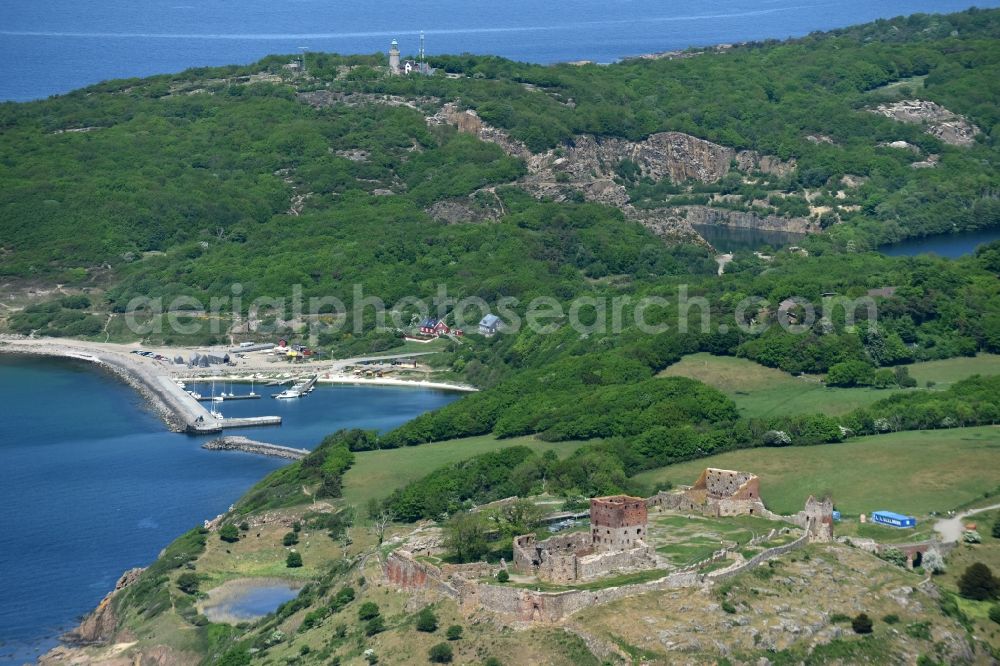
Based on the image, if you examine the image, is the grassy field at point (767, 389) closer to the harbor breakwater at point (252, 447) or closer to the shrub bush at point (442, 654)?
the harbor breakwater at point (252, 447)

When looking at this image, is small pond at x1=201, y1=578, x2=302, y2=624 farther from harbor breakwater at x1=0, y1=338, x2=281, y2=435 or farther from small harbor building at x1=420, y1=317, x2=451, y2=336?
small harbor building at x1=420, y1=317, x2=451, y2=336

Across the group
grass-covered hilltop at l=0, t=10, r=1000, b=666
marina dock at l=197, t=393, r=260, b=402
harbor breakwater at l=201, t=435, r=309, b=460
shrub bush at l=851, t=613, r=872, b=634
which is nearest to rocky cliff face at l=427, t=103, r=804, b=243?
grass-covered hilltop at l=0, t=10, r=1000, b=666

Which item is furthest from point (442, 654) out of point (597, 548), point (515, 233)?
point (515, 233)

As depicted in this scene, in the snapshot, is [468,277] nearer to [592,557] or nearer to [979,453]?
[979,453]

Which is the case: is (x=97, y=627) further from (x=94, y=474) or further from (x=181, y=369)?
(x=181, y=369)

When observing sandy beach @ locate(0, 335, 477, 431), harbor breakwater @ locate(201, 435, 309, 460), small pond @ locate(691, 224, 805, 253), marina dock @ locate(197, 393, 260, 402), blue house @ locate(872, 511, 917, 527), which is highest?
small pond @ locate(691, 224, 805, 253)

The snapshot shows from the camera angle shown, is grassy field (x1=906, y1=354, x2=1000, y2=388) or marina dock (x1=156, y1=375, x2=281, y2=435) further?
marina dock (x1=156, y1=375, x2=281, y2=435)

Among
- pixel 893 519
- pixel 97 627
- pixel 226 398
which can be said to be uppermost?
pixel 226 398
